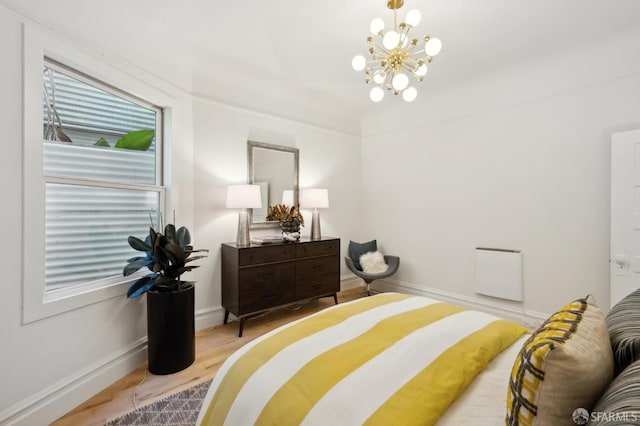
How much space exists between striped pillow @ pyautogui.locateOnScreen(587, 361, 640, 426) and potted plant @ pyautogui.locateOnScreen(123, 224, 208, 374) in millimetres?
2333

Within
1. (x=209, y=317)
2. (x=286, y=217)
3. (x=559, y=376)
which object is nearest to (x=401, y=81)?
(x=559, y=376)

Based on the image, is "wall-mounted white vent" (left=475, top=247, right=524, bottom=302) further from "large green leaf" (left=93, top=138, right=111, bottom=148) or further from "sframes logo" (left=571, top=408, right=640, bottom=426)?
"large green leaf" (left=93, top=138, right=111, bottom=148)

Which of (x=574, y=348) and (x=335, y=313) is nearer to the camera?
(x=574, y=348)

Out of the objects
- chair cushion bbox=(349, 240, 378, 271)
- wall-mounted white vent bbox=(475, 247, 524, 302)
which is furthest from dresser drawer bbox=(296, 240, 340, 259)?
wall-mounted white vent bbox=(475, 247, 524, 302)

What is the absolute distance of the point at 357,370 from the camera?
1.10 meters

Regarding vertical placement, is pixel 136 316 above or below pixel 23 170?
below

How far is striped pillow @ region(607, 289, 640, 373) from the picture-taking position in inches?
32.5

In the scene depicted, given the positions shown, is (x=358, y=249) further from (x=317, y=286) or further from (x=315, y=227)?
(x=317, y=286)

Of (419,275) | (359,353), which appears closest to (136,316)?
(359,353)

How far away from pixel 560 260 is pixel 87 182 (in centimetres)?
411

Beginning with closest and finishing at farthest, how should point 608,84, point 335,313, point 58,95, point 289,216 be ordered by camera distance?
point 335,313
point 58,95
point 608,84
point 289,216

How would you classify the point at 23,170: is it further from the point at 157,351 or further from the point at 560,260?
the point at 560,260

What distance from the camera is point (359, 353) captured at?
4.00 feet

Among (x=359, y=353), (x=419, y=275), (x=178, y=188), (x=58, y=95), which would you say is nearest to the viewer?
(x=359, y=353)
